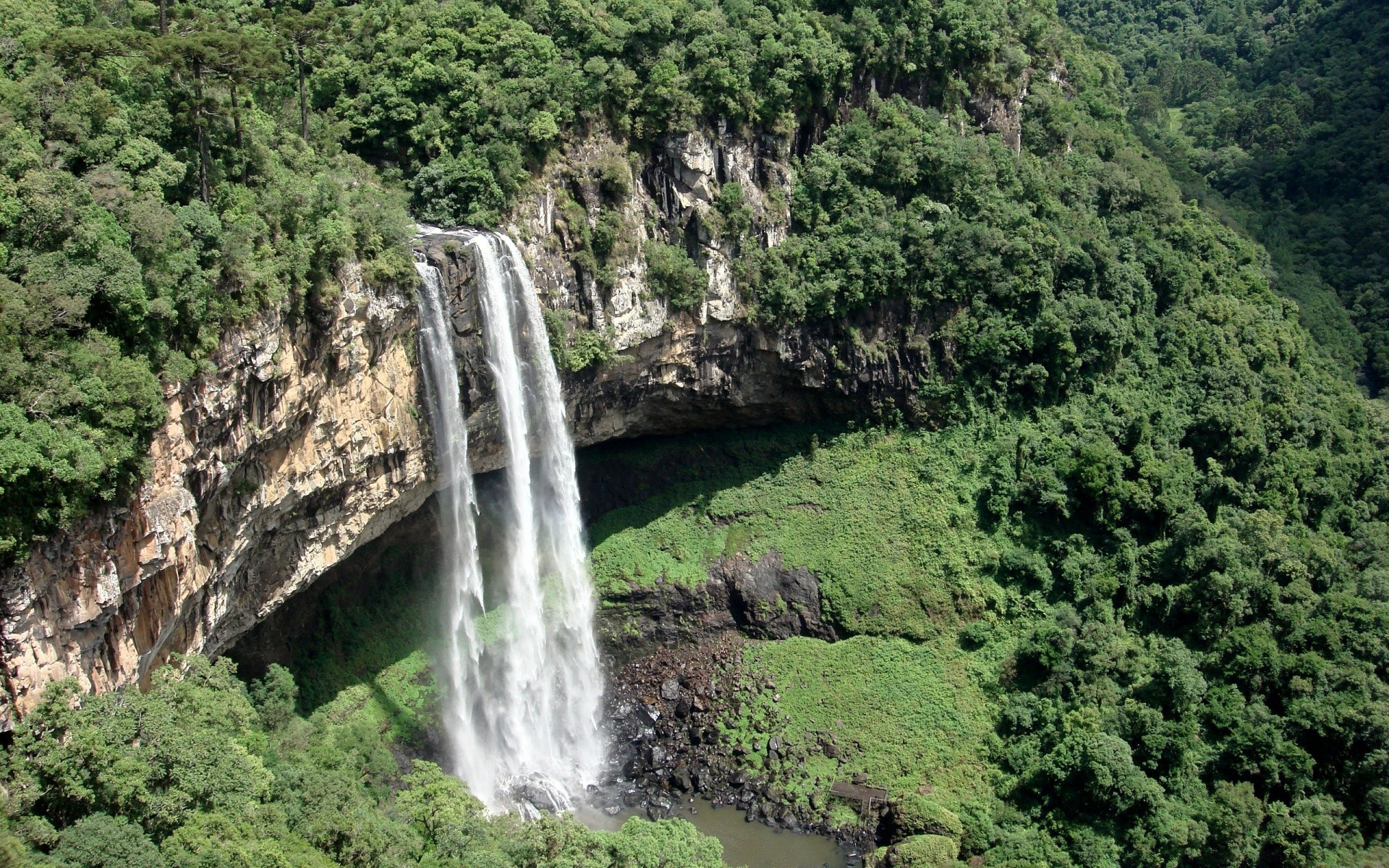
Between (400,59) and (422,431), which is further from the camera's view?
(400,59)

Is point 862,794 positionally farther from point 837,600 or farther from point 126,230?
point 126,230

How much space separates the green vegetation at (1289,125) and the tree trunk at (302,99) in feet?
108

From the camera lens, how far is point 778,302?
34.8 metres

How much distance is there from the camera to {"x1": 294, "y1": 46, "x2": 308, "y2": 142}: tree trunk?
95.8ft

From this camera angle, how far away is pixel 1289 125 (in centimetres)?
5484

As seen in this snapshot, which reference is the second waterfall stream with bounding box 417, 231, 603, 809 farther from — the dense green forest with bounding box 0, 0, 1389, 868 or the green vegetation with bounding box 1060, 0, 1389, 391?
the green vegetation with bounding box 1060, 0, 1389, 391

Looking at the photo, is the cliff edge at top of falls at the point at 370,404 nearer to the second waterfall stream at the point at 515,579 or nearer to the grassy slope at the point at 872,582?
the second waterfall stream at the point at 515,579

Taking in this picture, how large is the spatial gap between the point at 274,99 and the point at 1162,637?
989 inches

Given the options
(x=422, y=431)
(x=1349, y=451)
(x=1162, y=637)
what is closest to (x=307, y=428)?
(x=422, y=431)

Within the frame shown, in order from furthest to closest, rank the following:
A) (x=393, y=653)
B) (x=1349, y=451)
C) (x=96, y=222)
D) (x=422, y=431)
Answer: (x=1349, y=451), (x=393, y=653), (x=422, y=431), (x=96, y=222)

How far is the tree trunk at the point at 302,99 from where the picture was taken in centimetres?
2920

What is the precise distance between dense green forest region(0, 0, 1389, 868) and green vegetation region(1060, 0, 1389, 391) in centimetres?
343

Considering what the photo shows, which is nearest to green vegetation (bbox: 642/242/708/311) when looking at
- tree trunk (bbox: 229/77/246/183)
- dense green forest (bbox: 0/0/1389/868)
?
dense green forest (bbox: 0/0/1389/868)

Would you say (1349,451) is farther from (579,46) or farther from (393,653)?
(393,653)
